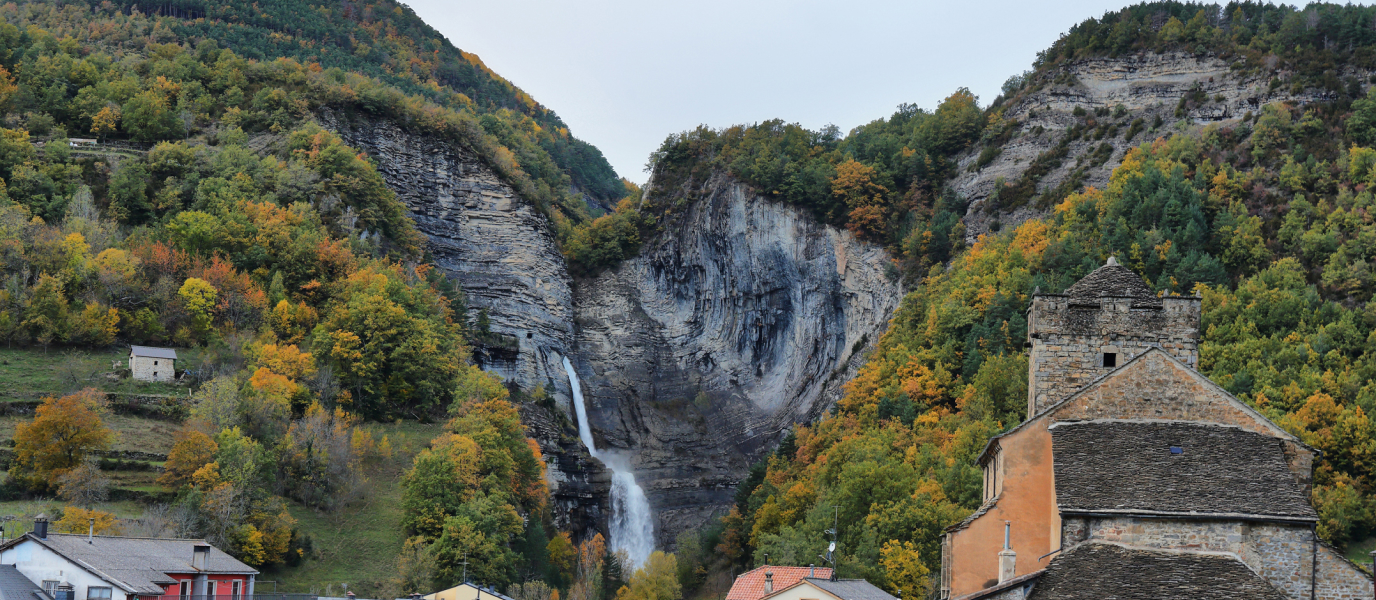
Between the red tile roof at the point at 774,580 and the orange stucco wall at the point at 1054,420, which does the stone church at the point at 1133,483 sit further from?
the red tile roof at the point at 774,580

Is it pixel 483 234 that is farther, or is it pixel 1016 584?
pixel 483 234

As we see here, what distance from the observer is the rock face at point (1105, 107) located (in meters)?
107

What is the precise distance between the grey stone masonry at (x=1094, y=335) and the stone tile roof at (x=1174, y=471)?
4890 millimetres

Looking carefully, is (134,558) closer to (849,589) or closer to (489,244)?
(849,589)

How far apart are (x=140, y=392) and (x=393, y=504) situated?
17.0 meters

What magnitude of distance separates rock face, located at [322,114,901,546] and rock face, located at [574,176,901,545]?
0.43ft

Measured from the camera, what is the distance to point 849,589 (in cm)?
5159

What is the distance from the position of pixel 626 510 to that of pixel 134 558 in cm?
5863

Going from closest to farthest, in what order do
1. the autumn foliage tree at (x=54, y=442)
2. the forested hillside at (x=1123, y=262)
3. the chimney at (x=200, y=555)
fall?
the chimney at (x=200, y=555) → the autumn foliage tree at (x=54, y=442) → the forested hillside at (x=1123, y=262)

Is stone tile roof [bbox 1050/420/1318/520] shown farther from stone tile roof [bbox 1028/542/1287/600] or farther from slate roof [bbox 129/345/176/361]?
slate roof [bbox 129/345/176/361]

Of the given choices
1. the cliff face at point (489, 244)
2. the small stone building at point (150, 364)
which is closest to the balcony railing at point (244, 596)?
the small stone building at point (150, 364)

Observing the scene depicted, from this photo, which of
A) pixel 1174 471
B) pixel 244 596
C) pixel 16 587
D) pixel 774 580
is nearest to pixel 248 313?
pixel 244 596

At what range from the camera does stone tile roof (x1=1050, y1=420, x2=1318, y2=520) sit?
30266 millimetres

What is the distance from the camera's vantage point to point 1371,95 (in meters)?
97.6
